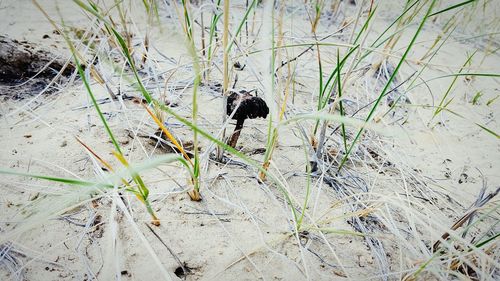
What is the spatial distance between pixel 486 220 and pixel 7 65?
2182 mm

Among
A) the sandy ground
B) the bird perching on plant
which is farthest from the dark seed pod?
the sandy ground

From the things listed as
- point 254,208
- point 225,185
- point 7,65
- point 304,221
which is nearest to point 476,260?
point 304,221

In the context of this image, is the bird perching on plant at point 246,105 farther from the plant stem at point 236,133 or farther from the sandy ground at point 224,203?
the sandy ground at point 224,203

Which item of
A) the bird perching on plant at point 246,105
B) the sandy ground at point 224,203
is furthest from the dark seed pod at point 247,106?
the sandy ground at point 224,203

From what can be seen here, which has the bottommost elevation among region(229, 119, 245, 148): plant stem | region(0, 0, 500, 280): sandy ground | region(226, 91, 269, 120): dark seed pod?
region(0, 0, 500, 280): sandy ground

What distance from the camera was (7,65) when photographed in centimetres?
133

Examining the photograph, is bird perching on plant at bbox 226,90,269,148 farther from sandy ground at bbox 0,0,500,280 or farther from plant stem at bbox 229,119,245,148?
sandy ground at bbox 0,0,500,280

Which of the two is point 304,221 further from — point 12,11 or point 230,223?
point 12,11

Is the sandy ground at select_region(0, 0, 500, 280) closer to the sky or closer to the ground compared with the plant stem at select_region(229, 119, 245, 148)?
closer to the ground

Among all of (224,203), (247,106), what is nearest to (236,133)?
(247,106)

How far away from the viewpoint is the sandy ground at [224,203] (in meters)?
0.70

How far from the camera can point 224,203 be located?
2.85 feet

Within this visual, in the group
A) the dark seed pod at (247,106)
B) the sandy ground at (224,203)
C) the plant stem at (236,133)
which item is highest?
the dark seed pod at (247,106)

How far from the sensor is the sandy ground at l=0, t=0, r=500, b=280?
2.31 feet
